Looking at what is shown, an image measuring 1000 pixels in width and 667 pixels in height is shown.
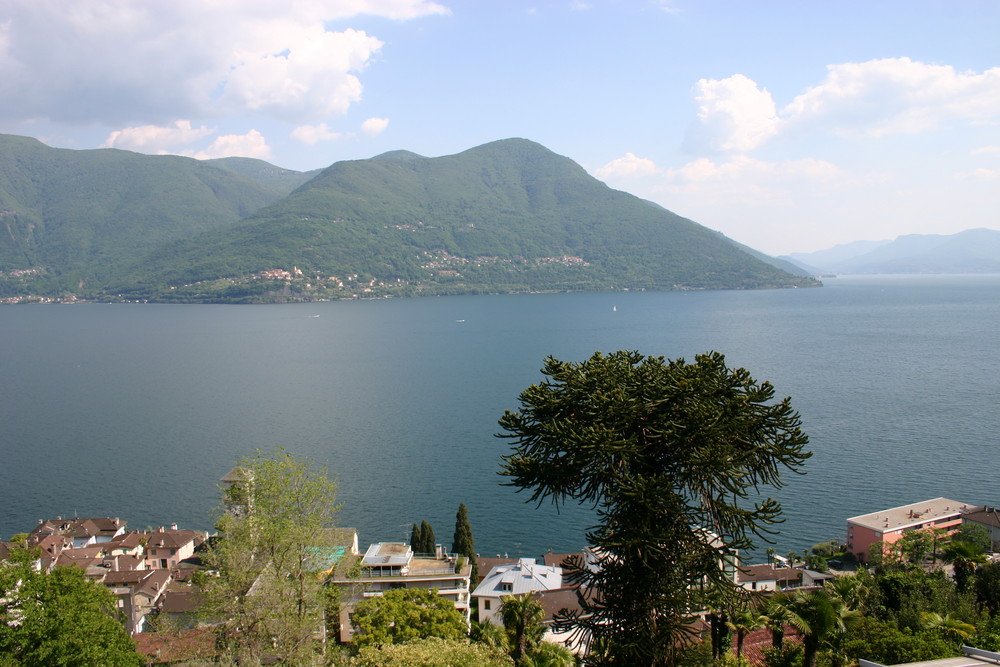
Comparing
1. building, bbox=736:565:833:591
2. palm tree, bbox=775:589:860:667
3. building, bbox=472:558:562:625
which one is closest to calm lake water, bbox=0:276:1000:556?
building, bbox=736:565:833:591

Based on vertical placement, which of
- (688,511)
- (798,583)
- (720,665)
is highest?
(688,511)

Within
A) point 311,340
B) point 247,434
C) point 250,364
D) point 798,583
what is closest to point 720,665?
point 798,583

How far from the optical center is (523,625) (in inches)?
777

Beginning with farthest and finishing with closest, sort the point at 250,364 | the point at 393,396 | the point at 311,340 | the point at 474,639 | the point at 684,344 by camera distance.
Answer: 1. the point at 311,340
2. the point at 684,344
3. the point at 250,364
4. the point at 393,396
5. the point at 474,639

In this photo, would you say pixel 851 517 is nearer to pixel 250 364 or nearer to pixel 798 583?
pixel 798 583

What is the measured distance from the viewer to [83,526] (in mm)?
41750

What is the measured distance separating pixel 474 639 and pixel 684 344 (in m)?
95.8

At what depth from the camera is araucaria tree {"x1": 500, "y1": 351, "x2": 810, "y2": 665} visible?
12852mm

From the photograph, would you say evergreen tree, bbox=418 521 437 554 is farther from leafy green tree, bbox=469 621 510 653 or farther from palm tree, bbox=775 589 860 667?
palm tree, bbox=775 589 860 667

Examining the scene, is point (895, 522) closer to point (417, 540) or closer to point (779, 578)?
point (779, 578)

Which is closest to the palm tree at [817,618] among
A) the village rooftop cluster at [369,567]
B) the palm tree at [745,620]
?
the palm tree at [745,620]

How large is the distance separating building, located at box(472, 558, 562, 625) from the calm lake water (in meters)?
7.27

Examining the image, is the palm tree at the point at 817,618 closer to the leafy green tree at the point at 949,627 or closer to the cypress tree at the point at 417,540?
the leafy green tree at the point at 949,627

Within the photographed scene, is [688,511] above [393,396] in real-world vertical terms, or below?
above
